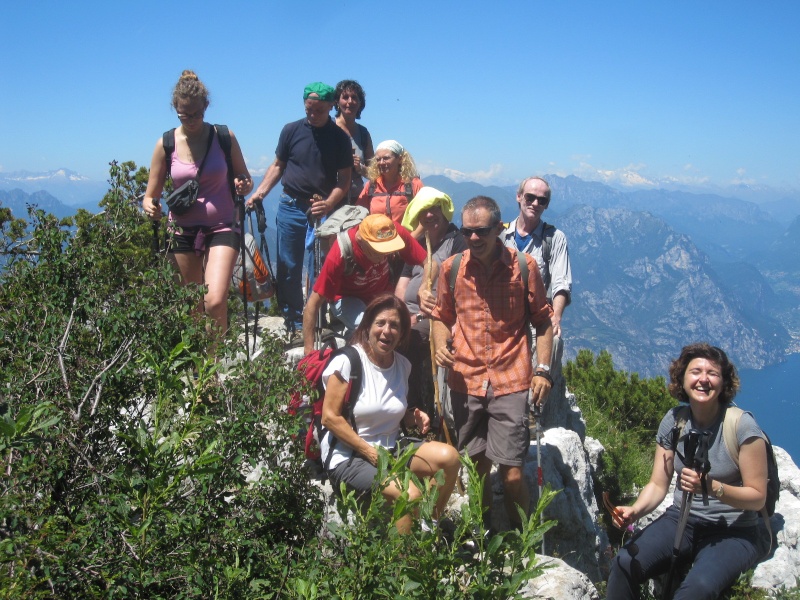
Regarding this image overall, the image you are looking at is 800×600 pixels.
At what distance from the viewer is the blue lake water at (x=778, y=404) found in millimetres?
139500

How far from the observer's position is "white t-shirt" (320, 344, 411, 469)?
411 cm

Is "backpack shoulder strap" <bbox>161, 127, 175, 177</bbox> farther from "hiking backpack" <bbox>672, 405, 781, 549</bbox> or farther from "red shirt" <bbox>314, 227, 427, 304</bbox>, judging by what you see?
"hiking backpack" <bbox>672, 405, 781, 549</bbox>

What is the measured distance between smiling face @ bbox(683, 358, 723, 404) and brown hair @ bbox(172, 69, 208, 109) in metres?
3.97

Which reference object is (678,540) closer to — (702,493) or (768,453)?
(702,493)

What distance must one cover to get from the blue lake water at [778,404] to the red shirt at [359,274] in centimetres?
13733

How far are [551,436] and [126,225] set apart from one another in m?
4.17

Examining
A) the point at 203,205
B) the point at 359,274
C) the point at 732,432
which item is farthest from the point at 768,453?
the point at 203,205

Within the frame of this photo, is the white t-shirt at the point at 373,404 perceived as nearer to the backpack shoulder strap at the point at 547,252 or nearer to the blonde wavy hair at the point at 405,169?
the backpack shoulder strap at the point at 547,252

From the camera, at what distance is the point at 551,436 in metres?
5.95

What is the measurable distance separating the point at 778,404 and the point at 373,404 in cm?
18932

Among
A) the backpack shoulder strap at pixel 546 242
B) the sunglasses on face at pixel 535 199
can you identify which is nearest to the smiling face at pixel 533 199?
the sunglasses on face at pixel 535 199

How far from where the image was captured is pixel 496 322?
14.8ft

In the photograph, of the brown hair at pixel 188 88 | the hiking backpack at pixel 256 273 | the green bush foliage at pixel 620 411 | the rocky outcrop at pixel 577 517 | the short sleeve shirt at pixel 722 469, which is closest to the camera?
the short sleeve shirt at pixel 722 469

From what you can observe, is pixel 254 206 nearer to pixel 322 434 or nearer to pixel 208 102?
pixel 208 102
